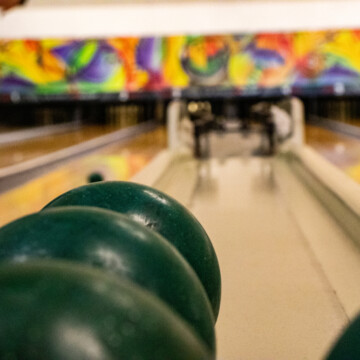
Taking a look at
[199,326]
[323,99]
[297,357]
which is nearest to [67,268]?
[199,326]

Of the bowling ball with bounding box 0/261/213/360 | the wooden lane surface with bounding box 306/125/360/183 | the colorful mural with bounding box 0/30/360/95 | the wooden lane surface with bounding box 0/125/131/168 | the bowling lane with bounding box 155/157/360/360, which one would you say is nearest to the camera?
the bowling ball with bounding box 0/261/213/360

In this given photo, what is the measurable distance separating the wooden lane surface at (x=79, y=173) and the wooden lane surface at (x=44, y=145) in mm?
479

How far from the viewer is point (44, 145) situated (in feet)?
22.0

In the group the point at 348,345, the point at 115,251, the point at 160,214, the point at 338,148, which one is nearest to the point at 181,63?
the point at 338,148

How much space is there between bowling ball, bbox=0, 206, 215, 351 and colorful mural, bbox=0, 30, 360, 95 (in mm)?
8367

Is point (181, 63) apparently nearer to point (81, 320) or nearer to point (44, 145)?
point (44, 145)

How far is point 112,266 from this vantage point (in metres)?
0.83

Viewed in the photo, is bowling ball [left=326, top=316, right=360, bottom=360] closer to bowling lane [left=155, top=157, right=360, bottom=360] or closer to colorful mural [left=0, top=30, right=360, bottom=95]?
bowling lane [left=155, top=157, right=360, bottom=360]

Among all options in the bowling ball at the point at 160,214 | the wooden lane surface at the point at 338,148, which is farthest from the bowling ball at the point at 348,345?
the wooden lane surface at the point at 338,148

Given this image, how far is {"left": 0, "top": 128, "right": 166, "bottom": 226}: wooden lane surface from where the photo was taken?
3334 millimetres

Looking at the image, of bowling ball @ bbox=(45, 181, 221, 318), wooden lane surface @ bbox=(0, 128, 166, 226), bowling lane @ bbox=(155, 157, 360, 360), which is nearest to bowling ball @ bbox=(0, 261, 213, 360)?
bowling ball @ bbox=(45, 181, 221, 318)

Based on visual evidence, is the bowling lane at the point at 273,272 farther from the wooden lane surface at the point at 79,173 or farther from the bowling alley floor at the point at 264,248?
the wooden lane surface at the point at 79,173

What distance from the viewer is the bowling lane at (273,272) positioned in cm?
153

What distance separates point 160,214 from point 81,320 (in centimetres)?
54
